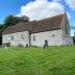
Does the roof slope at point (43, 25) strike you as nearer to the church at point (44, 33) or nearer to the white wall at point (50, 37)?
the church at point (44, 33)

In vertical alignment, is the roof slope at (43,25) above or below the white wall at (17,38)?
above

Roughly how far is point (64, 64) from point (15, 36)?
58.8 metres

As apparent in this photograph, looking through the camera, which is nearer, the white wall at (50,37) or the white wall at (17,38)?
the white wall at (50,37)

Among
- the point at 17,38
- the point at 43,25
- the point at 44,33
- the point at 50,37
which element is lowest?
the point at 50,37

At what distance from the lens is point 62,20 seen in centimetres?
6059

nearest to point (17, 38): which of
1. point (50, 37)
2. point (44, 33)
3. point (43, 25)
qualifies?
point (43, 25)

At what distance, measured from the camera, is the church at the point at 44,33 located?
59.6 m

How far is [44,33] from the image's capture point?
63094mm

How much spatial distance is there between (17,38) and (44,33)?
44.2 ft

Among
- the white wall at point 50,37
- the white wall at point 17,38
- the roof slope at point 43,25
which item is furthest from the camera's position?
the white wall at point 17,38

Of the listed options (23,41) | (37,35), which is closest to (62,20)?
(37,35)

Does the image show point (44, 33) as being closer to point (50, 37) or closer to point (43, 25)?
point (50, 37)

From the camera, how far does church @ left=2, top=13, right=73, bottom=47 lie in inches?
2348

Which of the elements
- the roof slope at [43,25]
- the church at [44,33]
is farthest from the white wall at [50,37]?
the roof slope at [43,25]
